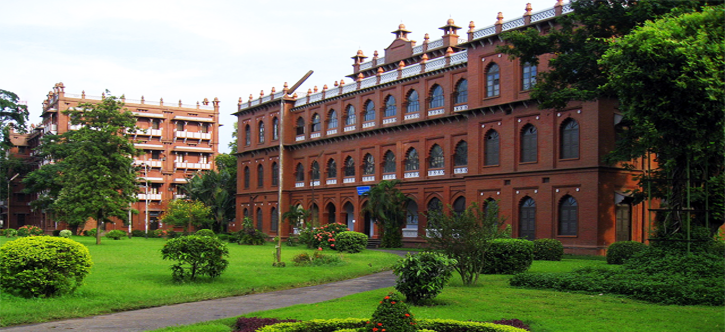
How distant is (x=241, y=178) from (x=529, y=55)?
36.2 meters

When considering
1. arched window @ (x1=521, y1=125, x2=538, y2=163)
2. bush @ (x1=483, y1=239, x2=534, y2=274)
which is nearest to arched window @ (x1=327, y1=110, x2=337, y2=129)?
arched window @ (x1=521, y1=125, x2=538, y2=163)

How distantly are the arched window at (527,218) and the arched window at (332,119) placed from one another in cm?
1856

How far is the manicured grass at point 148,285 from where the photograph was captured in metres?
13.5

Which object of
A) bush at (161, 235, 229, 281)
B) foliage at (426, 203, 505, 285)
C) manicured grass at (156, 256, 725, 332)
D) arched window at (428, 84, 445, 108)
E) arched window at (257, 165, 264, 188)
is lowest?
manicured grass at (156, 256, 725, 332)

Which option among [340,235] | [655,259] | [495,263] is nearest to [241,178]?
[340,235]

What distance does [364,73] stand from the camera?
5091 centimetres

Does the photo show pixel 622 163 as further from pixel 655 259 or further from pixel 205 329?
pixel 205 329

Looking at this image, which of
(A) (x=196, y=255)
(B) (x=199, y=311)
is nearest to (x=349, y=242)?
(A) (x=196, y=255)

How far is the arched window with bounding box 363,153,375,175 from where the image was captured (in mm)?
45312

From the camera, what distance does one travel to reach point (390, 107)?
43906 mm

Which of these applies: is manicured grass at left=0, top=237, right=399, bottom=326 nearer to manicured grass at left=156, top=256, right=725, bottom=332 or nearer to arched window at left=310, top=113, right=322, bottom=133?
manicured grass at left=156, top=256, right=725, bottom=332

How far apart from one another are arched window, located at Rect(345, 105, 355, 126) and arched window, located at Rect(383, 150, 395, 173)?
13.7 ft

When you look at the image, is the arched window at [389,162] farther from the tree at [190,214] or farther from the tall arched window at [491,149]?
the tree at [190,214]

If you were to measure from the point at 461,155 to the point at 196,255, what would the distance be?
74.8 ft
